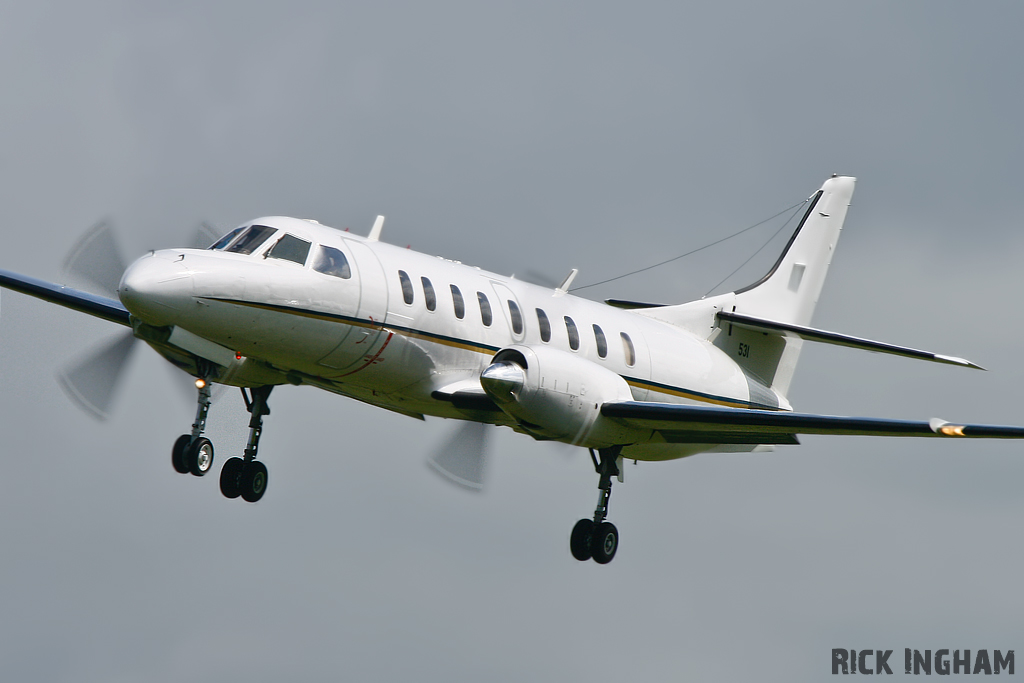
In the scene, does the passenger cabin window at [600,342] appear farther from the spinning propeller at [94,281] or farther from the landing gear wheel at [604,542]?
the spinning propeller at [94,281]

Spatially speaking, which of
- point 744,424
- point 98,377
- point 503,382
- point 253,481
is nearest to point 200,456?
point 253,481

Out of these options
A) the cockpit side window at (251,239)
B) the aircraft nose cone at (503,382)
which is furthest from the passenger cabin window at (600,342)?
the cockpit side window at (251,239)

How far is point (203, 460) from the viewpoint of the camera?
57.6ft

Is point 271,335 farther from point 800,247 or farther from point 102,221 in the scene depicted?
point 800,247

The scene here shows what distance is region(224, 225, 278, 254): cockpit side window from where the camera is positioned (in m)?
16.6

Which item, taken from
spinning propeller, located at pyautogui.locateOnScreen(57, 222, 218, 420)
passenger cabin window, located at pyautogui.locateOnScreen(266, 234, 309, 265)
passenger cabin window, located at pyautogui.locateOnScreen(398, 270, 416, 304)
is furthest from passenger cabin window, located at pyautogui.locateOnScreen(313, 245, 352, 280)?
spinning propeller, located at pyautogui.locateOnScreen(57, 222, 218, 420)

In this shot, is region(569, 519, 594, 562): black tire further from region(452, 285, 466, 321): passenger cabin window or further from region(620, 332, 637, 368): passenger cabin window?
region(452, 285, 466, 321): passenger cabin window

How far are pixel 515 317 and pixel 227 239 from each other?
4.56m

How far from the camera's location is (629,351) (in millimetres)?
20719

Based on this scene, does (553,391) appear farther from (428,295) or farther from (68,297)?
(68,297)

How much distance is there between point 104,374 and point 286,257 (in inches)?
169

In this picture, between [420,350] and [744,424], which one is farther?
[744,424]

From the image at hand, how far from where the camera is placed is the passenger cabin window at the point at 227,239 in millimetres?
16812

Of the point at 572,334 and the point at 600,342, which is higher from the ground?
the point at 600,342
